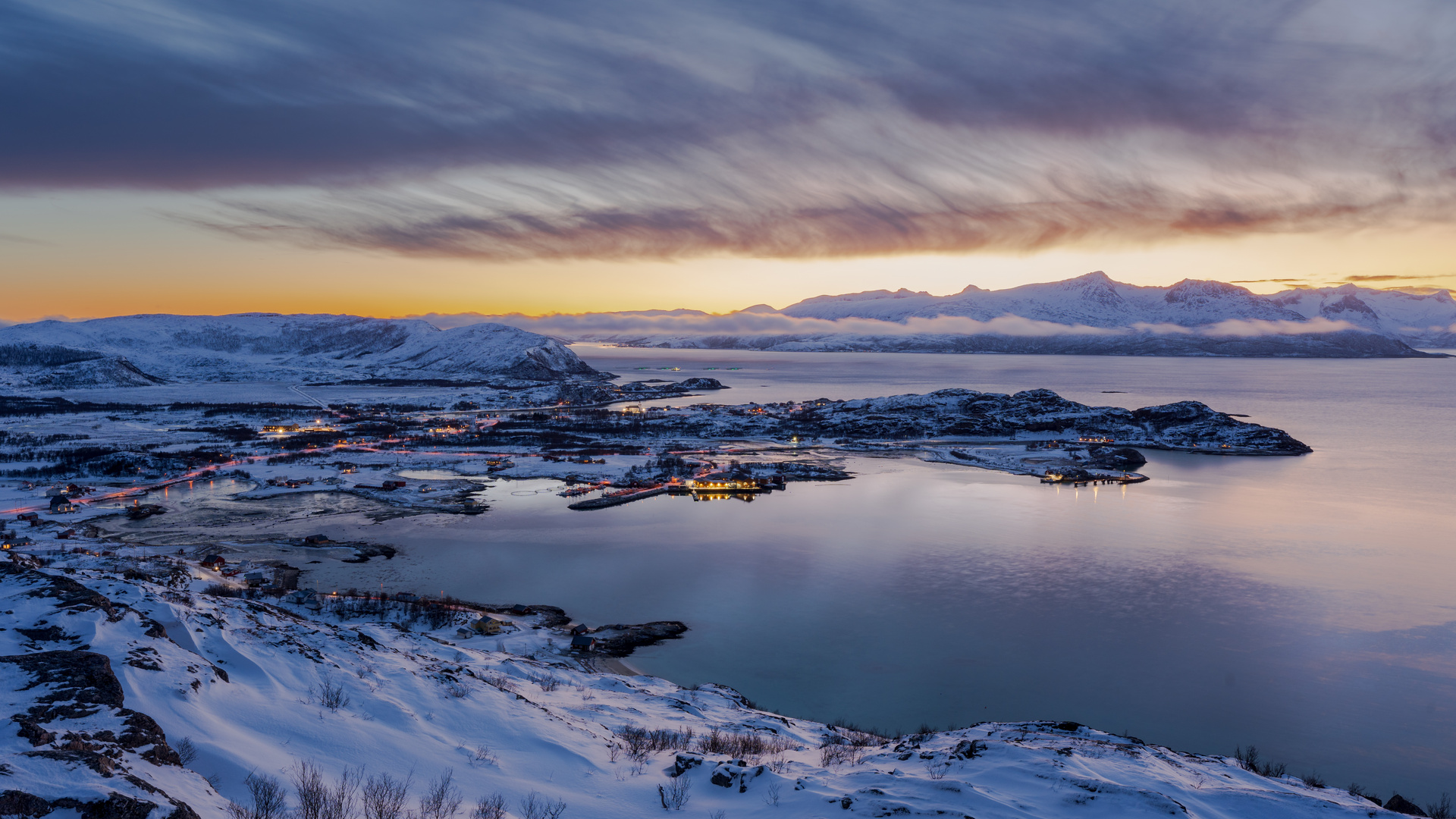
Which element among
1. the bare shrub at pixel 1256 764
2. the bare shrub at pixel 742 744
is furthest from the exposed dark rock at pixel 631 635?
the bare shrub at pixel 1256 764

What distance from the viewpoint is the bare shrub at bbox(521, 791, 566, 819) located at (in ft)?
37.4

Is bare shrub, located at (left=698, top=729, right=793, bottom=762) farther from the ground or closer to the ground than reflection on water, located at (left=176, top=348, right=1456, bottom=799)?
farther from the ground

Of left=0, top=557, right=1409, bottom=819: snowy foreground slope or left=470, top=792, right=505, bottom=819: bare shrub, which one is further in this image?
left=470, top=792, right=505, bottom=819: bare shrub

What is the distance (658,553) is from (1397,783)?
36300 millimetres

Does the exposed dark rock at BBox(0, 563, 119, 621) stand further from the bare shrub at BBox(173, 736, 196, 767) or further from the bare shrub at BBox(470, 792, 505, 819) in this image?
the bare shrub at BBox(470, 792, 505, 819)

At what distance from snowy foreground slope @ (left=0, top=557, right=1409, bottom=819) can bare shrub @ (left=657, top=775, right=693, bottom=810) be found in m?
0.05

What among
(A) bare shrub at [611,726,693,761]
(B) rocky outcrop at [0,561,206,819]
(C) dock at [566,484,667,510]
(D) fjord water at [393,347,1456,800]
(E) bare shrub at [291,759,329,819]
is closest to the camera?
(B) rocky outcrop at [0,561,206,819]

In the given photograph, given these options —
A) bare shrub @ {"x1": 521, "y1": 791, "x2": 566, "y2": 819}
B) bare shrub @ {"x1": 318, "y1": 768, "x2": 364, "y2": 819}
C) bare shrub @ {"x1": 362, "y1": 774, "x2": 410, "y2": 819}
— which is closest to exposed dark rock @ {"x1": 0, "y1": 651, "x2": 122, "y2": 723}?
bare shrub @ {"x1": 318, "y1": 768, "x2": 364, "y2": 819}

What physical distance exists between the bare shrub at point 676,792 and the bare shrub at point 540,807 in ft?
5.86

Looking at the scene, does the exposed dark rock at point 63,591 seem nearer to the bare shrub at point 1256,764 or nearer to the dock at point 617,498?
the bare shrub at point 1256,764

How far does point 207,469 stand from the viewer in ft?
237

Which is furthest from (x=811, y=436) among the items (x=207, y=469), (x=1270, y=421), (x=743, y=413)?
(x=1270, y=421)

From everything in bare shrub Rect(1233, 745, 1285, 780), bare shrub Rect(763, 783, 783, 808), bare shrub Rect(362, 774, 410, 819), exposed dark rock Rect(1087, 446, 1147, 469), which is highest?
bare shrub Rect(362, 774, 410, 819)

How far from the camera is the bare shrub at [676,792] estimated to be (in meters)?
12.6
